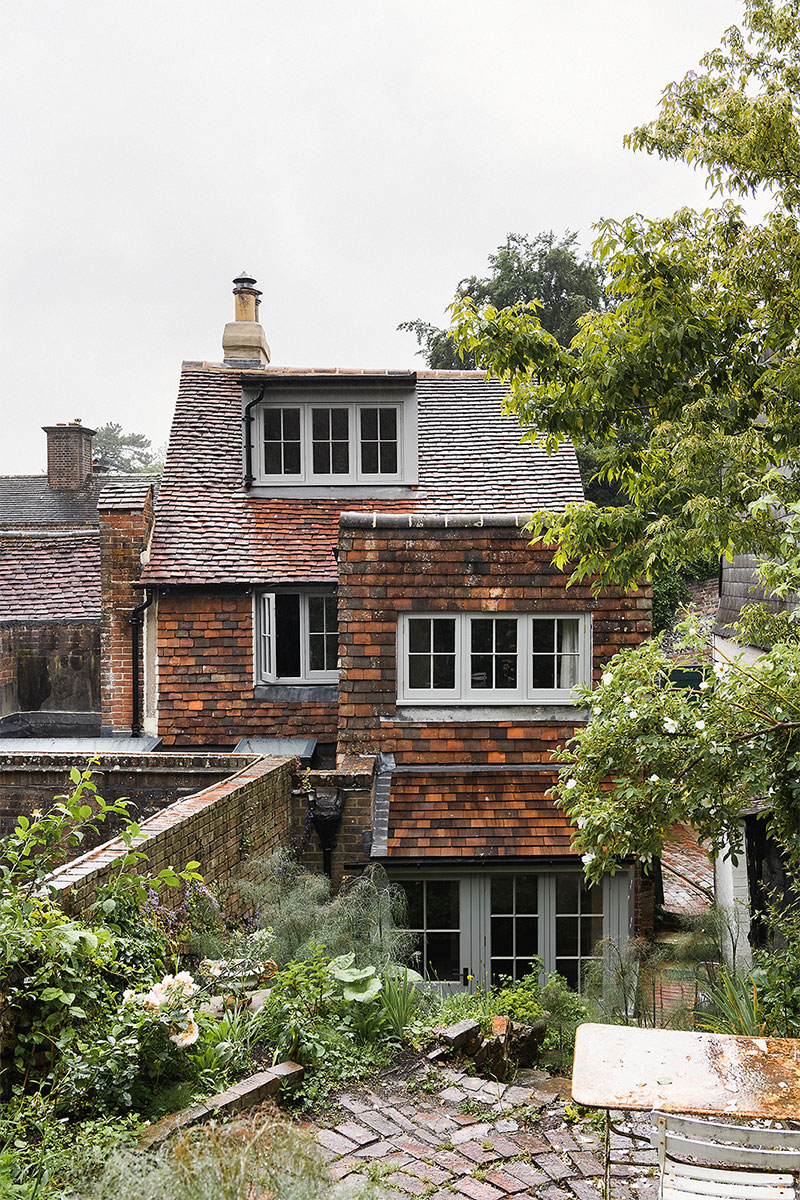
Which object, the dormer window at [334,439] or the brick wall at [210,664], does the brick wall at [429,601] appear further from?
the dormer window at [334,439]

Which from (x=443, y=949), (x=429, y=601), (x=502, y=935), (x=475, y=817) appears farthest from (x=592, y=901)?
(x=429, y=601)

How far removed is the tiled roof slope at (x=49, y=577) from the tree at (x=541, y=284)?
20.7m

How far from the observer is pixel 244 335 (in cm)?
1838

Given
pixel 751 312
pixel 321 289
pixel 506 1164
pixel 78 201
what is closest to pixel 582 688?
pixel 506 1164

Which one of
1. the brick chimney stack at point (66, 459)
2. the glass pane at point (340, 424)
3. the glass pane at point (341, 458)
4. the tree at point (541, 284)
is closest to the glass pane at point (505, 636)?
the glass pane at point (341, 458)

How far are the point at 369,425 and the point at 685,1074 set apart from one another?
481 inches

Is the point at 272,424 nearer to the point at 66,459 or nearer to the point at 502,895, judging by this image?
the point at 502,895

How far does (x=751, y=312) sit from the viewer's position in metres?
7.54

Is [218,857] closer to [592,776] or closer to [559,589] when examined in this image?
[592,776]

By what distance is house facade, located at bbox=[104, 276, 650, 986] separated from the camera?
9.97 metres

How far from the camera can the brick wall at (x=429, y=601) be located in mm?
11242

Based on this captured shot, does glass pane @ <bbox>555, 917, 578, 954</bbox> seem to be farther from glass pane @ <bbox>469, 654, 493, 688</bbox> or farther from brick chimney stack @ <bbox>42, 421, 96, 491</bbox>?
brick chimney stack @ <bbox>42, 421, 96, 491</bbox>

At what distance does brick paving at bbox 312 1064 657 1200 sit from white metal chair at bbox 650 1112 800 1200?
935 mm

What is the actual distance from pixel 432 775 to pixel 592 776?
487cm
